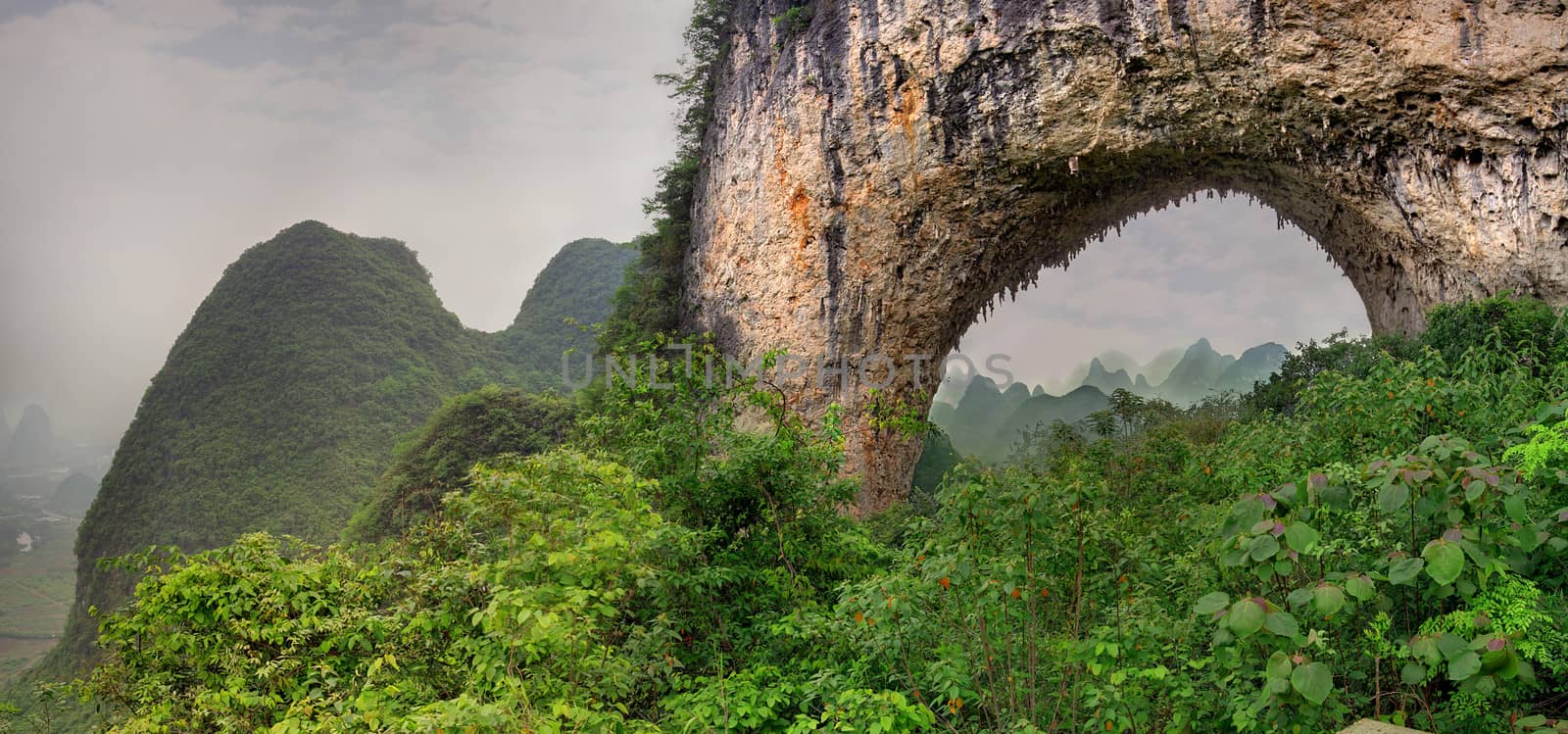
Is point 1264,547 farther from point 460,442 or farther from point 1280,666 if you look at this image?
point 460,442

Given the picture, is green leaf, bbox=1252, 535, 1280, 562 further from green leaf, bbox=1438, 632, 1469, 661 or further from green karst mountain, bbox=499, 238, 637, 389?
green karst mountain, bbox=499, 238, 637, 389

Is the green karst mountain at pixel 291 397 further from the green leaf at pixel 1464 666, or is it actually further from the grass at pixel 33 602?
the green leaf at pixel 1464 666

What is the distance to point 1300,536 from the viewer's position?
1669mm

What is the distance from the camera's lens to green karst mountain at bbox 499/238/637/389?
44.5 m

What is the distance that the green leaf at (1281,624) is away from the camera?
1.66 metres

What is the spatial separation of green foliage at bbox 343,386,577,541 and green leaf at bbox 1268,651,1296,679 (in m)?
20.8

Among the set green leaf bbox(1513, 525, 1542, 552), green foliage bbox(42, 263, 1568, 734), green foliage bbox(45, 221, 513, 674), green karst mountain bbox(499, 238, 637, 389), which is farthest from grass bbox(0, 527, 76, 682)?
green leaf bbox(1513, 525, 1542, 552)

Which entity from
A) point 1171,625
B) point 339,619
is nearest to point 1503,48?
point 1171,625

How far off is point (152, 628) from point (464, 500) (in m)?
1.58

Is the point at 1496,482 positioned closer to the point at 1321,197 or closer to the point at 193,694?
the point at 193,694

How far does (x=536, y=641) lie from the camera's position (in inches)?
122

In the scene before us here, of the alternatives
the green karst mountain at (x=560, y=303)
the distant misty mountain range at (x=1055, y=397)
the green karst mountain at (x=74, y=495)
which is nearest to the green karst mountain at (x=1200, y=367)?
the distant misty mountain range at (x=1055, y=397)

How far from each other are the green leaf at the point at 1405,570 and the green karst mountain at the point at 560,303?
1649 inches

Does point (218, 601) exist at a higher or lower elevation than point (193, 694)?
higher
